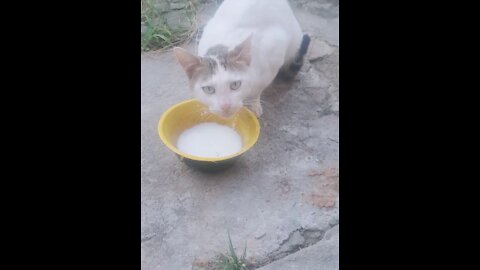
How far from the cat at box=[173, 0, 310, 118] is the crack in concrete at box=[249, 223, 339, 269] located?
647mm

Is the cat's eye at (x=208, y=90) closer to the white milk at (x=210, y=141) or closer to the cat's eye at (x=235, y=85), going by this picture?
the cat's eye at (x=235, y=85)

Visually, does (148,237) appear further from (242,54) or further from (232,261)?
(242,54)

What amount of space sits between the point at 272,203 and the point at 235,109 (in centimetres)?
50

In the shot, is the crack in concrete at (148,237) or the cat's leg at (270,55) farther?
the cat's leg at (270,55)

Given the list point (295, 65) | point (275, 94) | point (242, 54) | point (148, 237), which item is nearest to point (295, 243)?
point (148, 237)

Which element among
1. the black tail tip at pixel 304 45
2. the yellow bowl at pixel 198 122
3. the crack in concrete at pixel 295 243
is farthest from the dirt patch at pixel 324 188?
the black tail tip at pixel 304 45

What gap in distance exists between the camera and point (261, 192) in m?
2.43

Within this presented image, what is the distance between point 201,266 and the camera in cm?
208

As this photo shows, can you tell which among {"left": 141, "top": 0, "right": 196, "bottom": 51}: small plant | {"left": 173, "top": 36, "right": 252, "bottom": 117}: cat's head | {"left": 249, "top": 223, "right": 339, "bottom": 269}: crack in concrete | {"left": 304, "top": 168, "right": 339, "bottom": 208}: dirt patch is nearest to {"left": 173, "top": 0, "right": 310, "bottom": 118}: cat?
{"left": 173, "top": 36, "right": 252, "bottom": 117}: cat's head

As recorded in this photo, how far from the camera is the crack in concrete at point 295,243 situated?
209 centimetres

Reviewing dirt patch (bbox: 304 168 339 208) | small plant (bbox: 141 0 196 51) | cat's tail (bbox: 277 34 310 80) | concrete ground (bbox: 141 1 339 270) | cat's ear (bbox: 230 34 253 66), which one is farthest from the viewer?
small plant (bbox: 141 0 196 51)

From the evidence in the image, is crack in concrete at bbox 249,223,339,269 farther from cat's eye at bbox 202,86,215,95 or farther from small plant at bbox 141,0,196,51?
small plant at bbox 141,0,196,51

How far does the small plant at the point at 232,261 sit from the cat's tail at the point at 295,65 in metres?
1.39

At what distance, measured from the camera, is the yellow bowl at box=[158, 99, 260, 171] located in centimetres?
240
